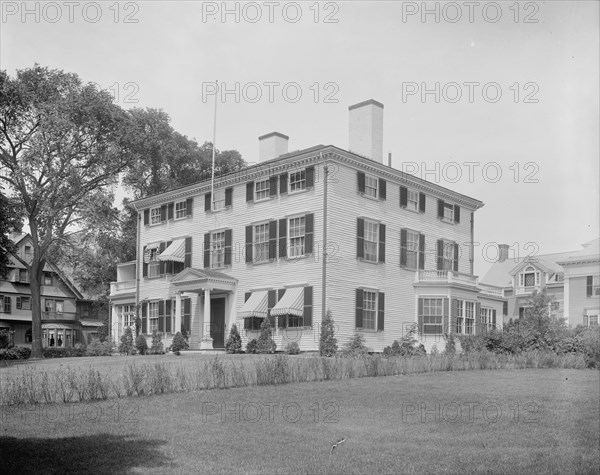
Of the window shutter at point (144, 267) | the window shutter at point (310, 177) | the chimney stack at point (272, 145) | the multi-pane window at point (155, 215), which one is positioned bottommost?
the window shutter at point (144, 267)

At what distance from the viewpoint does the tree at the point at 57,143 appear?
2112cm

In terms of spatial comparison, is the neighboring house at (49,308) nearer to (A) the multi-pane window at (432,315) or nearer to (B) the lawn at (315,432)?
(A) the multi-pane window at (432,315)

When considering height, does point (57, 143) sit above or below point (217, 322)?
above

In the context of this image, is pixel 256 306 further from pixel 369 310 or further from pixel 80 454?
pixel 80 454

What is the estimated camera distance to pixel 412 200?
33.6 m

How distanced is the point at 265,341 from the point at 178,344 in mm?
4606

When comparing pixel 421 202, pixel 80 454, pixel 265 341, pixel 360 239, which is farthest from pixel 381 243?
pixel 80 454

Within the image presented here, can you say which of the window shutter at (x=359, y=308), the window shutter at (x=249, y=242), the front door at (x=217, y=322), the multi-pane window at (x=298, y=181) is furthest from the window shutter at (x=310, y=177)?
the front door at (x=217, y=322)

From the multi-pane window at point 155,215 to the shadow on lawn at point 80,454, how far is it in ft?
89.2

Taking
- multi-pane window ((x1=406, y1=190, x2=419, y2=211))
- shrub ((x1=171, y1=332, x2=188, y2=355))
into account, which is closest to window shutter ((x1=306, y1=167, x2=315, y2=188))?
multi-pane window ((x1=406, y1=190, x2=419, y2=211))

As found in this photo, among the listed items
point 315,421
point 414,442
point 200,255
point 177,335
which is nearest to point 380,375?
point 315,421

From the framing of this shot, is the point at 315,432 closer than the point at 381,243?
Yes

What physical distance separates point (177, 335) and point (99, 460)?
23.3m

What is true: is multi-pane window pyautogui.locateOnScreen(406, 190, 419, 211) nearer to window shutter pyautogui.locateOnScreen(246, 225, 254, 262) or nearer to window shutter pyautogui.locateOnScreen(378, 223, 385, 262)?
window shutter pyautogui.locateOnScreen(378, 223, 385, 262)
